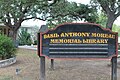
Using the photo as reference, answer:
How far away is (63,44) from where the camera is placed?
770cm

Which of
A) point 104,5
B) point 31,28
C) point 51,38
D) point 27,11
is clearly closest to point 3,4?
point 27,11

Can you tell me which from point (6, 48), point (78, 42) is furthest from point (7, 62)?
point (78, 42)

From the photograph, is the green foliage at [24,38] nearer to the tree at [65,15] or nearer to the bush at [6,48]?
the tree at [65,15]

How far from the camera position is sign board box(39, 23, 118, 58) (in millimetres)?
7652

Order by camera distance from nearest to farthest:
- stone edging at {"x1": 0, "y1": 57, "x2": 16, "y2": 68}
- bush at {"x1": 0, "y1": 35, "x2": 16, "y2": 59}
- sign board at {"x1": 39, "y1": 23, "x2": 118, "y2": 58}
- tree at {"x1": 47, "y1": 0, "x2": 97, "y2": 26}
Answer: sign board at {"x1": 39, "y1": 23, "x2": 118, "y2": 58} → stone edging at {"x1": 0, "y1": 57, "x2": 16, "y2": 68} → bush at {"x1": 0, "y1": 35, "x2": 16, "y2": 59} → tree at {"x1": 47, "y1": 0, "x2": 97, "y2": 26}

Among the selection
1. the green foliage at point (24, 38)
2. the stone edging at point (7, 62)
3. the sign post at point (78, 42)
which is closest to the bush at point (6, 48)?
the stone edging at point (7, 62)

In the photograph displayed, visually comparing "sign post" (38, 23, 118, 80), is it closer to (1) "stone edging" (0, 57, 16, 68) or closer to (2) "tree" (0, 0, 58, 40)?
(1) "stone edging" (0, 57, 16, 68)

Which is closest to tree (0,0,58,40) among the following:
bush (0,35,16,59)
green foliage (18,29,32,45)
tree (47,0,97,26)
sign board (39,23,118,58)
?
tree (47,0,97,26)

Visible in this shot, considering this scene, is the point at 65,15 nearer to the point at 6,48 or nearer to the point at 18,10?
the point at 18,10

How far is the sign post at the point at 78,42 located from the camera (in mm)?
7652

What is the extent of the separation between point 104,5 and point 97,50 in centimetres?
559

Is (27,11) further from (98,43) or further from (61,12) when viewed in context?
(98,43)

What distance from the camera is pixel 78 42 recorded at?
7660mm

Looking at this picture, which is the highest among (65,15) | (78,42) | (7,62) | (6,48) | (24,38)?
(65,15)
